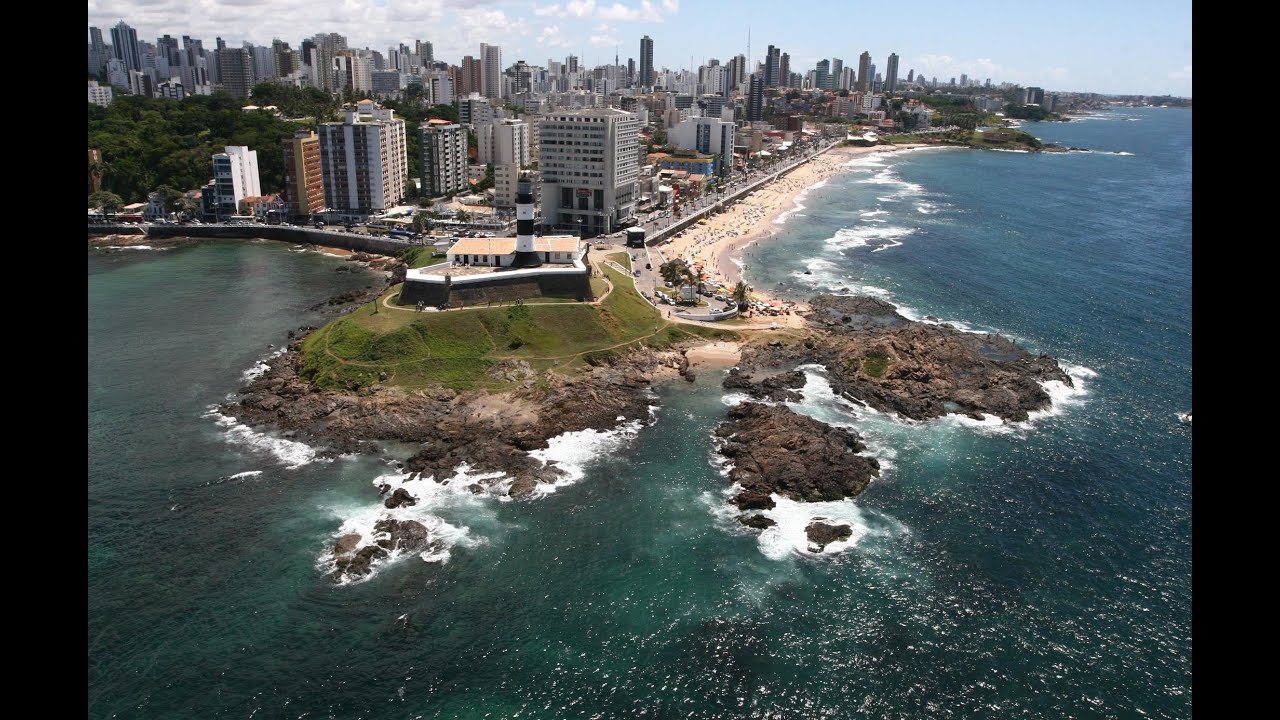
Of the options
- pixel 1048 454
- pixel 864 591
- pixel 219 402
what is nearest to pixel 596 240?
pixel 219 402

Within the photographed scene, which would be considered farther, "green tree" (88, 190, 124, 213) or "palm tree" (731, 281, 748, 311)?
"green tree" (88, 190, 124, 213)

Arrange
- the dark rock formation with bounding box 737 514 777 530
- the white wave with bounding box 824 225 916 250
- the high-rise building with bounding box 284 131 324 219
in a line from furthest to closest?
the high-rise building with bounding box 284 131 324 219 → the white wave with bounding box 824 225 916 250 → the dark rock formation with bounding box 737 514 777 530

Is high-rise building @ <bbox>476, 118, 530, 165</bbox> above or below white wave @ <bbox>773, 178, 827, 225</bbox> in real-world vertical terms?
A: above

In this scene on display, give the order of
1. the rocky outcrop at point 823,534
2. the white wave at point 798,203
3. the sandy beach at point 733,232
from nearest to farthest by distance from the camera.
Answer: the rocky outcrop at point 823,534
the sandy beach at point 733,232
the white wave at point 798,203

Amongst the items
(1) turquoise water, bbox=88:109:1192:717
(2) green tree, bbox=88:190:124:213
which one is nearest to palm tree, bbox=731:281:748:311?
(1) turquoise water, bbox=88:109:1192:717

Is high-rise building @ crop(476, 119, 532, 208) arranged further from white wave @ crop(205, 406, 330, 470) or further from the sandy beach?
white wave @ crop(205, 406, 330, 470)

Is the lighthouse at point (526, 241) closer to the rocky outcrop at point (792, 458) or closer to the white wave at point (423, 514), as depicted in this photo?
the rocky outcrop at point (792, 458)

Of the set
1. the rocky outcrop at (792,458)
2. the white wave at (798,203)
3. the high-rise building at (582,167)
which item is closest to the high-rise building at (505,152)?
the high-rise building at (582,167)
